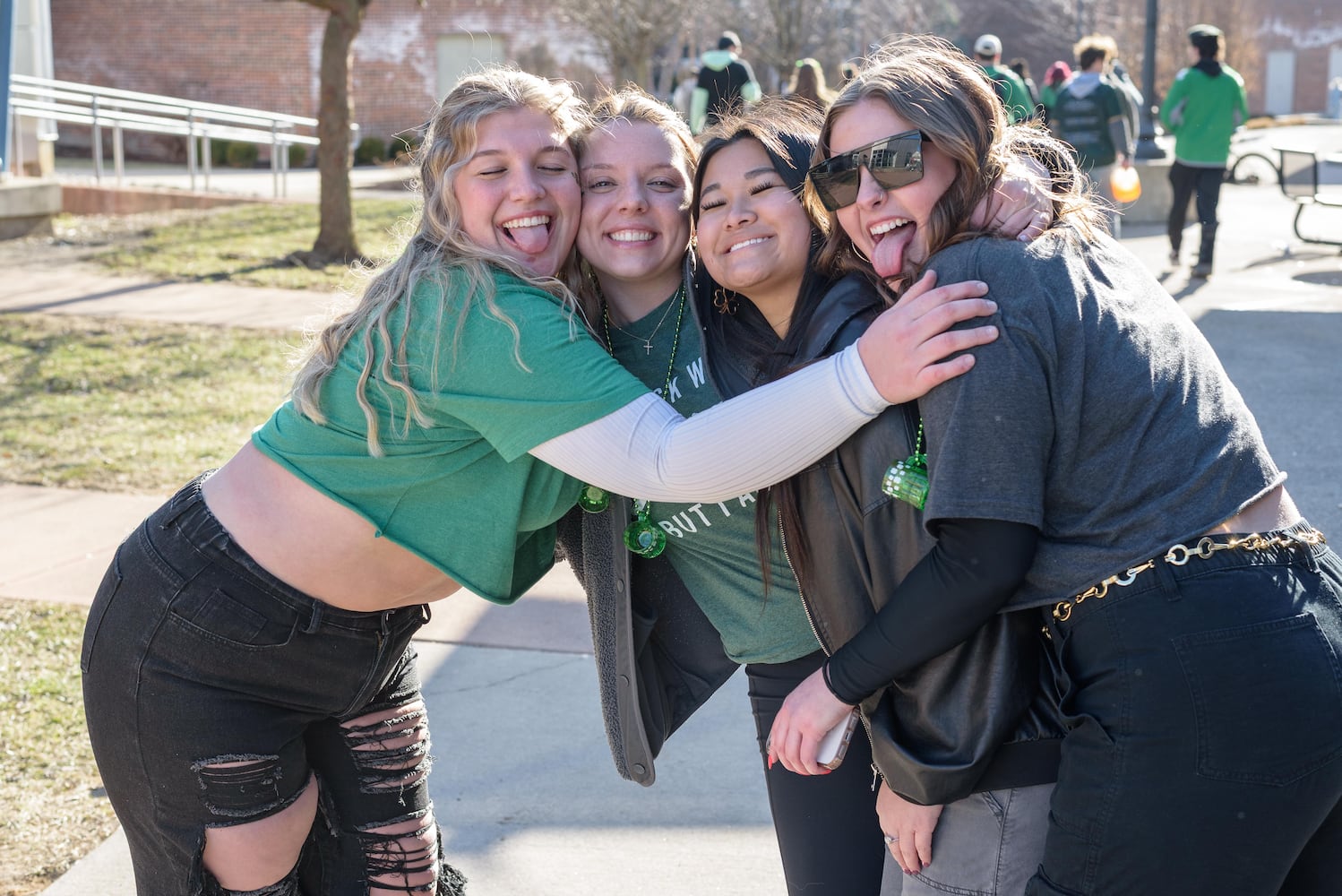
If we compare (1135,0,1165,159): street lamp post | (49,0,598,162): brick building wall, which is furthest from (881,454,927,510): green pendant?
(49,0,598,162): brick building wall

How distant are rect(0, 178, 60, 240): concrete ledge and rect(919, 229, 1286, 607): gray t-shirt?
41.6 feet

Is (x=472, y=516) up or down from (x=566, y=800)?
up

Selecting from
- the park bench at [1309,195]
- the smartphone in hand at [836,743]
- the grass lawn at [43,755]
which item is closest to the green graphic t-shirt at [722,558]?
the smartphone in hand at [836,743]

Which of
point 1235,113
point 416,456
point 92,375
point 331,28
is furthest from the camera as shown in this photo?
point 331,28

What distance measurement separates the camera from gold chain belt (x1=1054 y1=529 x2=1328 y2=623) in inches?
67.6

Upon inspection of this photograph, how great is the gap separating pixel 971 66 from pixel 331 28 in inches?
457

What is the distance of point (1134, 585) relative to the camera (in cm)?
172

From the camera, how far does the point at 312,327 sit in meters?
2.50

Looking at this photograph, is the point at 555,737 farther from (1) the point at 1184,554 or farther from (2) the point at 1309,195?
(2) the point at 1309,195

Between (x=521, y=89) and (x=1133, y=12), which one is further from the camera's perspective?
(x=1133, y=12)

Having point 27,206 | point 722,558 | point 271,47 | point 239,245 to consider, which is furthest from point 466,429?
point 271,47

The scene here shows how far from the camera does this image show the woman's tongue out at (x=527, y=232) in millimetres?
2439

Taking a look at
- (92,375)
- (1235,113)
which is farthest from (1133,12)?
(92,375)

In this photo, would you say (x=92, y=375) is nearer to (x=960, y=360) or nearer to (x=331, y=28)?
(x=331, y=28)
